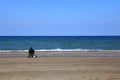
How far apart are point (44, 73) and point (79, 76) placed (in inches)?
106

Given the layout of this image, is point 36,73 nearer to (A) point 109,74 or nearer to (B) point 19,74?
(B) point 19,74

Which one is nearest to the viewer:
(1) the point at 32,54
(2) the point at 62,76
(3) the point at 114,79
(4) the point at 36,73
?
(3) the point at 114,79

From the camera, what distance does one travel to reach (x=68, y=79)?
18.2 metres

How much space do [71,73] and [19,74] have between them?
345 centimetres

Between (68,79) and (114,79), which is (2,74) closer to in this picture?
(68,79)

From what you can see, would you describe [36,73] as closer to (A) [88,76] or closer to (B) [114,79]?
(A) [88,76]

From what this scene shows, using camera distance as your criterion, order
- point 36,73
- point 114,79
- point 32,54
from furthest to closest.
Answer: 1. point 32,54
2. point 36,73
3. point 114,79

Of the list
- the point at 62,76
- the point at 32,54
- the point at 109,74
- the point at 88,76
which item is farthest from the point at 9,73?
the point at 32,54

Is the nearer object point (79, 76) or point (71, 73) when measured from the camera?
point (79, 76)

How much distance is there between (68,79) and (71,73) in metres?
2.64

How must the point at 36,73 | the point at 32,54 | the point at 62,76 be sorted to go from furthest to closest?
the point at 32,54, the point at 36,73, the point at 62,76

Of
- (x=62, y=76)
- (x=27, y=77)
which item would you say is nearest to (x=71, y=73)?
(x=62, y=76)

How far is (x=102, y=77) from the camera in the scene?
19000mm

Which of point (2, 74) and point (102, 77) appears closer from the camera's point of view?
point (102, 77)
